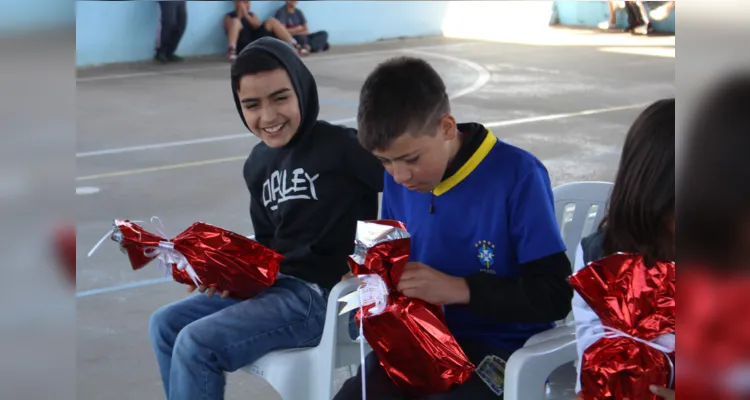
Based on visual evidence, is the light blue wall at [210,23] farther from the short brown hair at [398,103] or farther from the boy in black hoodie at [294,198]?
the short brown hair at [398,103]

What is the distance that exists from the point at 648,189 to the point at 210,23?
12826 mm

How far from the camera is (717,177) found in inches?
21.0

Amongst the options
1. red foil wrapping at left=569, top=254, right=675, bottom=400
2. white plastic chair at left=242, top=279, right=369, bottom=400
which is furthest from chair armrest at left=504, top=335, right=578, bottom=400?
white plastic chair at left=242, top=279, right=369, bottom=400

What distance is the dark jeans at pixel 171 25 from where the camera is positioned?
1264cm

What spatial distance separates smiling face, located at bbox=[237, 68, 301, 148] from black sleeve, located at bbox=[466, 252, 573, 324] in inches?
29.8

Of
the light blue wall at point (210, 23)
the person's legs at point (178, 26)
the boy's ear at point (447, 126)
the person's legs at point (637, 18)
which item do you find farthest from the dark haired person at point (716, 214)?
the person's legs at point (637, 18)

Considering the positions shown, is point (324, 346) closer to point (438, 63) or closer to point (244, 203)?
point (244, 203)

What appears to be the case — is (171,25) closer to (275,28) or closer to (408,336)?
(275,28)

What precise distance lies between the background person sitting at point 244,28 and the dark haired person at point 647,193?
12.0m

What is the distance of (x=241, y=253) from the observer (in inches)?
88.2

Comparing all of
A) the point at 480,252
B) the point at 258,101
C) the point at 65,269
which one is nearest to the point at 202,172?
the point at 258,101

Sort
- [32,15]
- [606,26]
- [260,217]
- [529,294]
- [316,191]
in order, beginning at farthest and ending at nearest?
[606,26] → [260,217] → [316,191] → [529,294] → [32,15]

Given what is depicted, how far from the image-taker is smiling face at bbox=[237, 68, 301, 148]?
8.01ft

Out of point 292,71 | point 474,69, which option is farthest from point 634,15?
point 292,71
